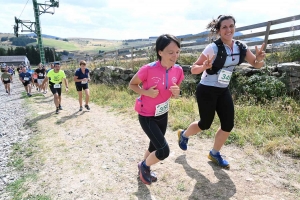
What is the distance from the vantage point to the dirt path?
2.95 m

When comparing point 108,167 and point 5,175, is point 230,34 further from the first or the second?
point 5,175

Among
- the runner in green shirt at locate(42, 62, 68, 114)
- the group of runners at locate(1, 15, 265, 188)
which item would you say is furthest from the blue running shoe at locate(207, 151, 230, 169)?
the runner in green shirt at locate(42, 62, 68, 114)

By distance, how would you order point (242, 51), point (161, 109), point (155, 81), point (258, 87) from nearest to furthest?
point (155, 81), point (161, 109), point (242, 51), point (258, 87)

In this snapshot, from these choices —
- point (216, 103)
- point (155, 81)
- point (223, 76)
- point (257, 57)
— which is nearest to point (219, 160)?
point (216, 103)

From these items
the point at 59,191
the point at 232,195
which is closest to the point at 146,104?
the point at 232,195

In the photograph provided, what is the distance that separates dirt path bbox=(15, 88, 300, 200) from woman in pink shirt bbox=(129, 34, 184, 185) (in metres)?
0.63

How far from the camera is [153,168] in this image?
3598 mm

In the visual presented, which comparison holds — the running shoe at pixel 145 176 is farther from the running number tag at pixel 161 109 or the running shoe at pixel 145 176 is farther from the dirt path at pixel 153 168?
the running number tag at pixel 161 109

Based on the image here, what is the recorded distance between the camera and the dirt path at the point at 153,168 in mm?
2947

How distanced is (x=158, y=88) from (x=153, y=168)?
157cm

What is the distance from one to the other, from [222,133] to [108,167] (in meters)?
1.94

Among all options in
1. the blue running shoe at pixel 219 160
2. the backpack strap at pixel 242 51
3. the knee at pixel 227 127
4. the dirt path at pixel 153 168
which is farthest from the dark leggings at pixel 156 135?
the backpack strap at pixel 242 51

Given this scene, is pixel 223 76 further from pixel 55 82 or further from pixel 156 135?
pixel 55 82

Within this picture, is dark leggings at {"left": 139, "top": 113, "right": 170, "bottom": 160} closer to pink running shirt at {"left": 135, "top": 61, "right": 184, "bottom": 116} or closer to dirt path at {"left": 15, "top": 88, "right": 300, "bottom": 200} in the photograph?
pink running shirt at {"left": 135, "top": 61, "right": 184, "bottom": 116}
